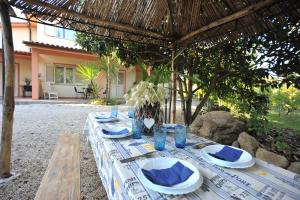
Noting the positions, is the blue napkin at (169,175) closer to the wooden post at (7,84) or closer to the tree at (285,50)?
the tree at (285,50)

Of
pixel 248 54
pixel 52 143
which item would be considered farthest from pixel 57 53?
pixel 248 54

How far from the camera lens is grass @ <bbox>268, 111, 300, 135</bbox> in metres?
4.66

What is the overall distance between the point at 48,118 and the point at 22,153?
8.78 ft

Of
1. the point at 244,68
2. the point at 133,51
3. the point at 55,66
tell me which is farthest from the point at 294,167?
the point at 55,66

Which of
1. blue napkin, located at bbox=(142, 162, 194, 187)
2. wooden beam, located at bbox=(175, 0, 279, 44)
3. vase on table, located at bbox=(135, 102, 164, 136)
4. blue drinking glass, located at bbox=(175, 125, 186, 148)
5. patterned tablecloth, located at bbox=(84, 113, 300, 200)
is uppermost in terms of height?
wooden beam, located at bbox=(175, 0, 279, 44)

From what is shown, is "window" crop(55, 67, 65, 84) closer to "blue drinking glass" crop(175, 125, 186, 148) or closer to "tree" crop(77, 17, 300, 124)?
"tree" crop(77, 17, 300, 124)

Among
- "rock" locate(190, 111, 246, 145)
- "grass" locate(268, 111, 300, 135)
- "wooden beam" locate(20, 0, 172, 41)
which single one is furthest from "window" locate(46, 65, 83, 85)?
"grass" locate(268, 111, 300, 135)

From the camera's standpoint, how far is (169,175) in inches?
36.5

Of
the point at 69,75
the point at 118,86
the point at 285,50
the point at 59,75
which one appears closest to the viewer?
the point at 285,50

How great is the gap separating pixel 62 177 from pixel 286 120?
611cm

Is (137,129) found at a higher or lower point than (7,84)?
lower

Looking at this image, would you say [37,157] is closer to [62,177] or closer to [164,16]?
[62,177]

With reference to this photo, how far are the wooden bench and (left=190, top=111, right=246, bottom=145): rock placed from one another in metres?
2.35

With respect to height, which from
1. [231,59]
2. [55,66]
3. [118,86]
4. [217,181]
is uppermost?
[55,66]
